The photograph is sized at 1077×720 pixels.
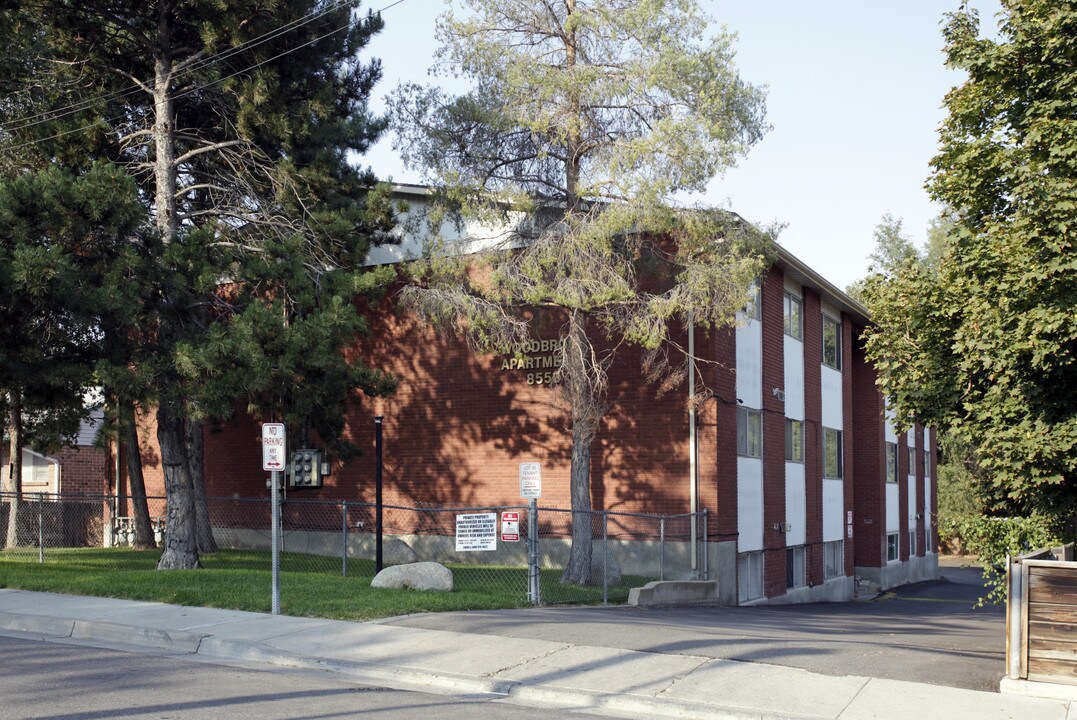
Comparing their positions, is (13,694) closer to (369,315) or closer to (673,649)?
(673,649)

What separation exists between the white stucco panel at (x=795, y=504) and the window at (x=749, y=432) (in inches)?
102

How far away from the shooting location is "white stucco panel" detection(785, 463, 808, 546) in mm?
28594

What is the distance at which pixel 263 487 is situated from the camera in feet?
94.3

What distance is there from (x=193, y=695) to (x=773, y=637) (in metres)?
7.33

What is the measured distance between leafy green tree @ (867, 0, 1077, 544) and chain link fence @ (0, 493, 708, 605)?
655 centimetres

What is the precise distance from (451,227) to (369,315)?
13.0 feet

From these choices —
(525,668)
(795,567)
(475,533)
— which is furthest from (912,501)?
(525,668)

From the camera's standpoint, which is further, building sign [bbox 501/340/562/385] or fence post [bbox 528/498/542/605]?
building sign [bbox 501/340/562/385]

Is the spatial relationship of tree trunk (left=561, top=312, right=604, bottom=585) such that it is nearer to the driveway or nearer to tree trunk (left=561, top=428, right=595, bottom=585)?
tree trunk (left=561, top=428, right=595, bottom=585)

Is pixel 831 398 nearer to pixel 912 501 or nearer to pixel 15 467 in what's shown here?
pixel 912 501

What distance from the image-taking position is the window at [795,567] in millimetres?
28895

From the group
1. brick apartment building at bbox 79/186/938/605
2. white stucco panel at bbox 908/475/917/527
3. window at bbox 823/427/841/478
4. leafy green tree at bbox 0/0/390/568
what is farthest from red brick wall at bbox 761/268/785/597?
white stucco panel at bbox 908/475/917/527

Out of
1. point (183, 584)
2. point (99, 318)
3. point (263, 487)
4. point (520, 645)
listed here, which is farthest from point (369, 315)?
point (520, 645)

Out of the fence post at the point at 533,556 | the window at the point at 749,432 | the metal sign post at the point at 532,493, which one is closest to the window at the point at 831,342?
the window at the point at 749,432
